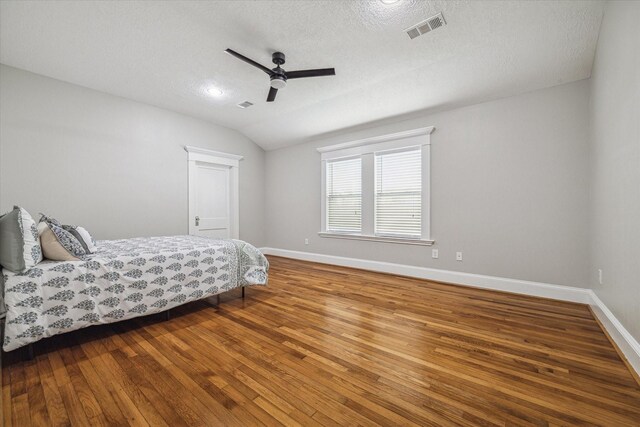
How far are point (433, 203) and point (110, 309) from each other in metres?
4.08

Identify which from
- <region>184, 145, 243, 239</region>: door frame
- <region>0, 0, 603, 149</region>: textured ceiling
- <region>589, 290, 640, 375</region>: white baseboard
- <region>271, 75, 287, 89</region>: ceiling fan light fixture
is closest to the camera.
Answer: <region>589, 290, 640, 375</region>: white baseboard

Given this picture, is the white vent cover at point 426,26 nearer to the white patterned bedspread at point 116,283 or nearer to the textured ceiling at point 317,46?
the textured ceiling at point 317,46

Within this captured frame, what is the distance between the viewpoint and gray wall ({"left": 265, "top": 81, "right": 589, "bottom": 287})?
119 inches

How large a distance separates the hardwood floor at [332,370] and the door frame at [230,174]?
258 cm

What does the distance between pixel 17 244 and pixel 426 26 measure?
3815mm

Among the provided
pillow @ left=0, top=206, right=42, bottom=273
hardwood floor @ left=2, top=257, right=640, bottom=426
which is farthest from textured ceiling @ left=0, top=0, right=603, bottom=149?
hardwood floor @ left=2, top=257, right=640, bottom=426

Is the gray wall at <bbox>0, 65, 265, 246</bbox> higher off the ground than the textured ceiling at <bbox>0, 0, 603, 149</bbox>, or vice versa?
the textured ceiling at <bbox>0, 0, 603, 149</bbox>

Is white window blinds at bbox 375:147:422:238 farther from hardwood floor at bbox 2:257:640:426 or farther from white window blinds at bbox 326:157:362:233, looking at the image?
hardwood floor at bbox 2:257:640:426

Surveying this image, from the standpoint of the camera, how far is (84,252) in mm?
2242

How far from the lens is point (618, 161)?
6.63 feet

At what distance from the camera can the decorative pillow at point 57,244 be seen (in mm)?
2061

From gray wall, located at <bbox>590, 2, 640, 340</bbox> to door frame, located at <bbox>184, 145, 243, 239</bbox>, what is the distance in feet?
17.9

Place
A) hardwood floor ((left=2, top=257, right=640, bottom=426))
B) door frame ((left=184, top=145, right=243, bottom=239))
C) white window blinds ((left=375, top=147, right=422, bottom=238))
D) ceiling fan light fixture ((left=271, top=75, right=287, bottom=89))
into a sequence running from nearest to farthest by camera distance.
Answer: hardwood floor ((left=2, top=257, right=640, bottom=426)) < ceiling fan light fixture ((left=271, top=75, right=287, bottom=89)) < white window blinds ((left=375, top=147, right=422, bottom=238)) < door frame ((left=184, top=145, right=243, bottom=239))

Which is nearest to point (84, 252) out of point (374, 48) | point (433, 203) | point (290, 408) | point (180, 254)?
point (180, 254)
